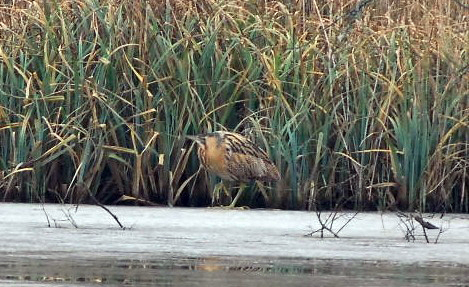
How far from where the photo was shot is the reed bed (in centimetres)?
996

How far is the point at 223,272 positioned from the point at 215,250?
86 centimetres

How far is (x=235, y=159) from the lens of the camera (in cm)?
1012

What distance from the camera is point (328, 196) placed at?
993cm

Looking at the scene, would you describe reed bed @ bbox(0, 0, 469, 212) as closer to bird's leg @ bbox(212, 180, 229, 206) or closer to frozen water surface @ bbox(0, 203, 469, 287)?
bird's leg @ bbox(212, 180, 229, 206)

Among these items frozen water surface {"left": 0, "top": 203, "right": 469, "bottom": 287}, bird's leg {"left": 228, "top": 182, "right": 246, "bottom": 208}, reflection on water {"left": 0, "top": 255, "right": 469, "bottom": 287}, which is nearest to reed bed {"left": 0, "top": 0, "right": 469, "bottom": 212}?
bird's leg {"left": 228, "top": 182, "right": 246, "bottom": 208}

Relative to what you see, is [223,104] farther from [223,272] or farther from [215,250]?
[223,272]

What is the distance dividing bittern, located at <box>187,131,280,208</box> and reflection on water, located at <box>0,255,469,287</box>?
2785 mm

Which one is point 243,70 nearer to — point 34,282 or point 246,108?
point 246,108

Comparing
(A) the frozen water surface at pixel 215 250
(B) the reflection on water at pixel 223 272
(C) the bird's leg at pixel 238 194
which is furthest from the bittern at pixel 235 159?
(B) the reflection on water at pixel 223 272

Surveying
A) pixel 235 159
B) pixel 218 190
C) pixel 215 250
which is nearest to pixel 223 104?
pixel 235 159

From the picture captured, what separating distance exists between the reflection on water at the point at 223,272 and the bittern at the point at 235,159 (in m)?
2.78

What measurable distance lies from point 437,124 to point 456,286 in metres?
4.08

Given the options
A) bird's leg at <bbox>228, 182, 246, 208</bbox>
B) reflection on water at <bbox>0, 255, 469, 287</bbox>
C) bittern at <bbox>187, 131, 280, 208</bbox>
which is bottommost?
reflection on water at <bbox>0, 255, 469, 287</bbox>

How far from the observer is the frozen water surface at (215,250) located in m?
6.34
